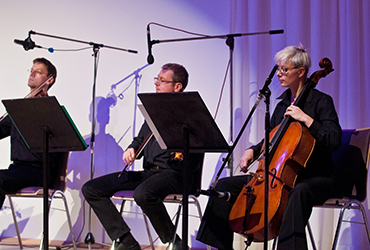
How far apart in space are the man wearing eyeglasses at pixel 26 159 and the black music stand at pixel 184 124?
4.04 ft

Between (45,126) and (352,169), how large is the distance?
5.68ft

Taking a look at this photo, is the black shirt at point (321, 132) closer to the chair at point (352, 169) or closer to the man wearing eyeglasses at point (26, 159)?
the chair at point (352, 169)

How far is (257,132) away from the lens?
3342mm

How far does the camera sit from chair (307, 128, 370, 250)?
8.09 ft

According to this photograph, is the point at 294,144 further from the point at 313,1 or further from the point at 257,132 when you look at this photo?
the point at 313,1

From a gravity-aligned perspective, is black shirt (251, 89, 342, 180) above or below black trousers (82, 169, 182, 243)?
above

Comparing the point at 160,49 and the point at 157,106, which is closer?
the point at 157,106

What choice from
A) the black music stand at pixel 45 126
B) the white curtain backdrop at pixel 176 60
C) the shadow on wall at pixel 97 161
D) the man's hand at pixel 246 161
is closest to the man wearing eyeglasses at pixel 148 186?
the man's hand at pixel 246 161

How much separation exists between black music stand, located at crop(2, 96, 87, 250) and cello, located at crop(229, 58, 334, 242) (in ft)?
3.04

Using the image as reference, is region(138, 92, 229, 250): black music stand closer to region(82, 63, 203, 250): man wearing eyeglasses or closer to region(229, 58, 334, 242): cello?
region(229, 58, 334, 242): cello

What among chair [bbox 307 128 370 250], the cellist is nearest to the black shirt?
the cellist

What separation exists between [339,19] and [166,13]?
1.43m

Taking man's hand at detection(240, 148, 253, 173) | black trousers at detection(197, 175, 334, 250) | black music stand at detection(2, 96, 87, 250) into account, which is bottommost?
black trousers at detection(197, 175, 334, 250)

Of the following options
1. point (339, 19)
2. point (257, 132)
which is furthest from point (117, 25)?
point (339, 19)
